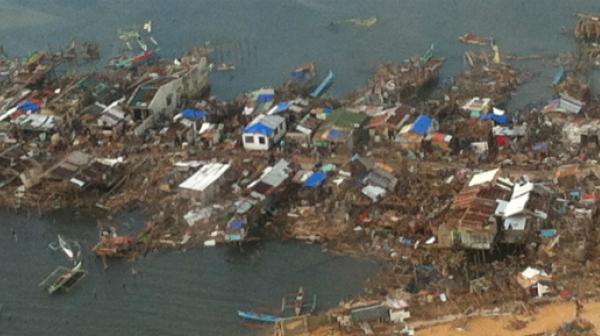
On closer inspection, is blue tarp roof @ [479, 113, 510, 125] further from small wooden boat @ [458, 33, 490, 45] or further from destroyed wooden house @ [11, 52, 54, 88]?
destroyed wooden house @ [11, 52, 54, 88]

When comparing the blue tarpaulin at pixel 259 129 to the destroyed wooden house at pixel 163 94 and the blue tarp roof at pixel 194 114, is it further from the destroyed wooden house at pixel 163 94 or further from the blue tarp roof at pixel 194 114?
the destroyed wooden house at pixel 163 94

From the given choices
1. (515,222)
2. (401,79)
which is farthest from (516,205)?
(401,79)

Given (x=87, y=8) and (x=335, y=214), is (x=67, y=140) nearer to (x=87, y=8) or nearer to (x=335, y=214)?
(x=335, y=214)

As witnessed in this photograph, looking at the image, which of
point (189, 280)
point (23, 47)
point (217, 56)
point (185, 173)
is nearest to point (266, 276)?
point (189, 280)

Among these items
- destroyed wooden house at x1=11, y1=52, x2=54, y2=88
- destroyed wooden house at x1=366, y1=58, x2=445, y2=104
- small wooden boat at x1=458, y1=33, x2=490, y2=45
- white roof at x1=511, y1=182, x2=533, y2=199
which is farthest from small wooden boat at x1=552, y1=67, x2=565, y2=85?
destroyed wooden house at x1=11, y1=52, x2=54, y2=88

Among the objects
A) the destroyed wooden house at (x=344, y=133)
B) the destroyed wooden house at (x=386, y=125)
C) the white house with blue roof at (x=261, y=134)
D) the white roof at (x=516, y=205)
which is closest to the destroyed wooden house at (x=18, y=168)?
the white house with blue roof at (x=261, y=134)

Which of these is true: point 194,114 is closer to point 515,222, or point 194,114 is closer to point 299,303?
point 299,303
